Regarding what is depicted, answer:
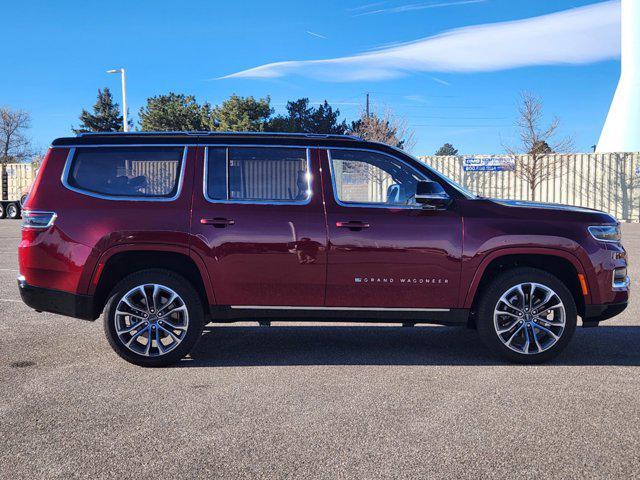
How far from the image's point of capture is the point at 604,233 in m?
5.02

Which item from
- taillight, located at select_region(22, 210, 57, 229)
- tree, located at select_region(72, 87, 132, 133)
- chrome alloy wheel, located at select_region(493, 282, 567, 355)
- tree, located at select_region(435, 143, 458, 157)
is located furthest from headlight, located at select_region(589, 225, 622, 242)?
tree, located at select_region(435, 143, 458, 157)

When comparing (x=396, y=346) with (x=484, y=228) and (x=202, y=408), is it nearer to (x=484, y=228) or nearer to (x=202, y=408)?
(x=484, y=228)

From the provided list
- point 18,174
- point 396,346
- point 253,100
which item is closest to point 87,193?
point 396,346

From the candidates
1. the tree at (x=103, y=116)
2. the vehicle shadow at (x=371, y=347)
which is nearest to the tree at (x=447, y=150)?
the tree at (x=103, y=116)

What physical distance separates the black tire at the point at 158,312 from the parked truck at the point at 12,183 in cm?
3155

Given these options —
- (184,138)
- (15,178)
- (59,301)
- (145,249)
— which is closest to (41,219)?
(59,301)

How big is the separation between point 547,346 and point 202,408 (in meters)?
2.94

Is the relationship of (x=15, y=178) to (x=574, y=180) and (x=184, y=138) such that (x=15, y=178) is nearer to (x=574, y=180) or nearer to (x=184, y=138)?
(x=574, y=180)

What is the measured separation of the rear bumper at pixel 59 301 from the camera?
492cm

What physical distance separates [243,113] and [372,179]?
46.4 m

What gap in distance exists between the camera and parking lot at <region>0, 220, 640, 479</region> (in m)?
3.06

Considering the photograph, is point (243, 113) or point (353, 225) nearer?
point (353, 225)

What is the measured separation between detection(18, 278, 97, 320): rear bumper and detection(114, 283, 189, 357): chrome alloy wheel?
30 cm

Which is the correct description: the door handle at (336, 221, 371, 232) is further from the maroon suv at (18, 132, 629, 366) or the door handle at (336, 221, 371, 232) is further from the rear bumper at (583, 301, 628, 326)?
the rear bumper at (583, 301, 628, 326)
